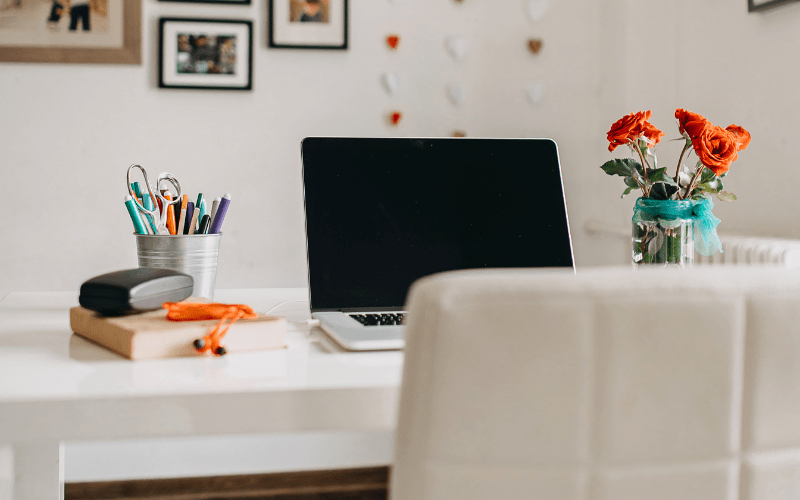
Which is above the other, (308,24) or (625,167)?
(308,24)

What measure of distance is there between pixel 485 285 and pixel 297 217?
190cm

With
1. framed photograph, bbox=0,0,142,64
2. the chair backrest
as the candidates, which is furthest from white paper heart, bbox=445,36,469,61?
the chair backrest

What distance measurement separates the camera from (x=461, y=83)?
230 cm

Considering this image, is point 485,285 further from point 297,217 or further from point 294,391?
point 297,217

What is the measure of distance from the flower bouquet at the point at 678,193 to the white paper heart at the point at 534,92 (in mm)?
1323

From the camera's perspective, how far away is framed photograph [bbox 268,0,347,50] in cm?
217

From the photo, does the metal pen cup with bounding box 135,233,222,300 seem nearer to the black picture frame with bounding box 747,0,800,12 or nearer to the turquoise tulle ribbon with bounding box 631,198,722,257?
the turquoise tulle ribbon with bounding box 631,198,722,257

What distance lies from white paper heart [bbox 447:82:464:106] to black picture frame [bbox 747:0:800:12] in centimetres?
87

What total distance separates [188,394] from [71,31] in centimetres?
185

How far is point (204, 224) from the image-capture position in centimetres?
109

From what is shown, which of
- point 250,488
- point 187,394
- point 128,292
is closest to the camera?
point 187,394

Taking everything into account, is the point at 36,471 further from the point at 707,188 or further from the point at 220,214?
the point at 707,188

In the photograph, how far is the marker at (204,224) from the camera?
109 cm

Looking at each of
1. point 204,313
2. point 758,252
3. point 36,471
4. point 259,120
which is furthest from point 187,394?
point 259,120
